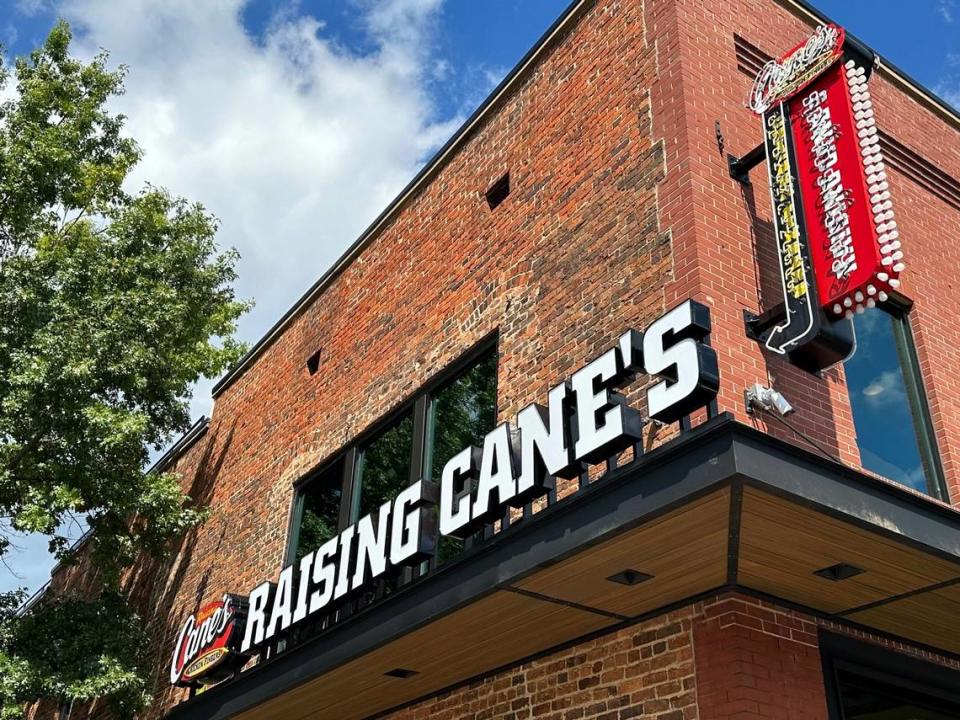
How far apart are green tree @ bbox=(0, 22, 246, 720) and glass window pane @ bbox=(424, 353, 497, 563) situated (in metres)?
5.37

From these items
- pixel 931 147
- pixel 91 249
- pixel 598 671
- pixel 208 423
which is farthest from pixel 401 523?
pixel 208 423

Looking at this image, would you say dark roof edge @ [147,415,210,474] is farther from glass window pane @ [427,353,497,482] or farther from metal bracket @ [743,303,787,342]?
metal bracket @ [743,303,787,342]

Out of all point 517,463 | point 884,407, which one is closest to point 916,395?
point 884,407

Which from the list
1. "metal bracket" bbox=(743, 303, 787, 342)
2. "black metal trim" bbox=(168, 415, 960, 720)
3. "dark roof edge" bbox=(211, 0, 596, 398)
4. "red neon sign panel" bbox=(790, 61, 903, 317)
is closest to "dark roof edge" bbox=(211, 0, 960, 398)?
"dark roof edge" bbox=(211, 0, 596, 398)

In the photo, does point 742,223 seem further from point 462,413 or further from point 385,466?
point 385,466

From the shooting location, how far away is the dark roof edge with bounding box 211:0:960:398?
10.1 meters

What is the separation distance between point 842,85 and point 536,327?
3399mm

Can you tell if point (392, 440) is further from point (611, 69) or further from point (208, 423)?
point (208, 423)

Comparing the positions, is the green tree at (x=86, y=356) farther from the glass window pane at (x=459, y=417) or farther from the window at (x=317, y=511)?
the glass window pane at (x=459, y=417)

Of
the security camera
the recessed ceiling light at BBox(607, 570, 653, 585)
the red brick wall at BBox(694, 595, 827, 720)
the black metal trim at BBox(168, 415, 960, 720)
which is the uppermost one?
the security camera

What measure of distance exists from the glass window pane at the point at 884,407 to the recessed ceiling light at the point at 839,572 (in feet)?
5.96

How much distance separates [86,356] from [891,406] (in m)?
10.4

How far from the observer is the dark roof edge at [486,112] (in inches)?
398

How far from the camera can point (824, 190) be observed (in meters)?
6.80
